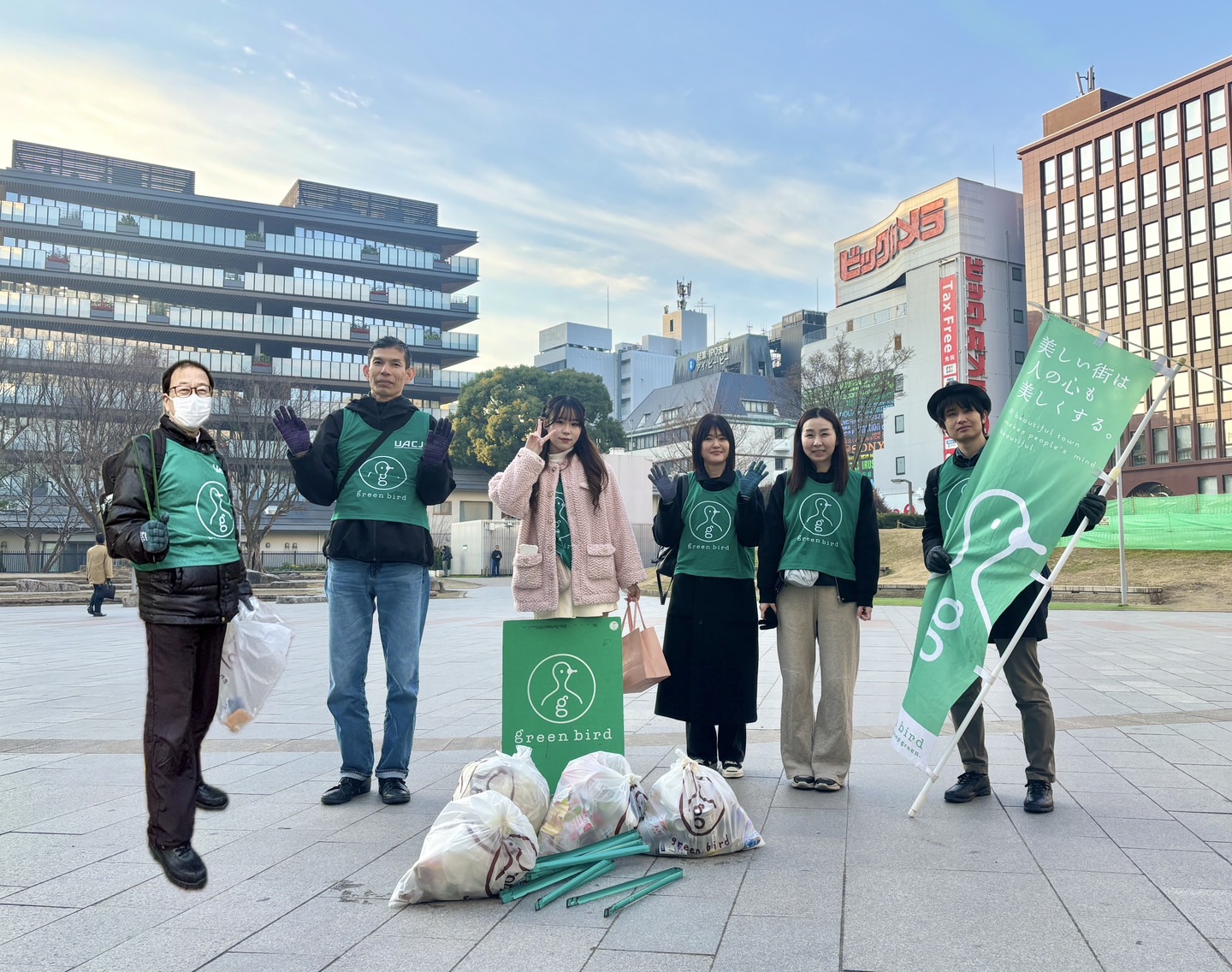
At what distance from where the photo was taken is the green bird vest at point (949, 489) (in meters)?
4.72

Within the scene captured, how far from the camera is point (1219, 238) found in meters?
46.2

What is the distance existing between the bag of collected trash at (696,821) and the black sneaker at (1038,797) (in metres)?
1.39

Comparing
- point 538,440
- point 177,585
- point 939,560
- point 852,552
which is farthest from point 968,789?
point 177,585

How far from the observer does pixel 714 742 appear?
4941 mm

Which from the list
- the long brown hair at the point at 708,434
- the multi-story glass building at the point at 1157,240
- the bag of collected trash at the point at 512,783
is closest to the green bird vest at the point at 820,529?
the long brown hair at the point at 708,434

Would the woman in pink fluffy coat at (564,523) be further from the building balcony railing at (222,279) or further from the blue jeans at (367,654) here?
the building balcony railing at (222,279)

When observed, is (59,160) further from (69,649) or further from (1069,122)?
(1069,122)

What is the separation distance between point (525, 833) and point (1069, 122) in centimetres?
6306

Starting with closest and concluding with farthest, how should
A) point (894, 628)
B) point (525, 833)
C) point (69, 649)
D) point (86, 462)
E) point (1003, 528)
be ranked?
point (525, 833), point (1003, 528), point (69, 649), point (894, 628), point (86, 462)

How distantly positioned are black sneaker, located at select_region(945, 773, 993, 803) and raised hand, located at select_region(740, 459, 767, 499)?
1716 mm

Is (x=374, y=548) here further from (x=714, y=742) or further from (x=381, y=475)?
(x=714, y=742)

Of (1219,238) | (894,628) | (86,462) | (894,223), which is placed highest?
(894,223)

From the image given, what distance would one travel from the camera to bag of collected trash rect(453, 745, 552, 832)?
3611 millimetres

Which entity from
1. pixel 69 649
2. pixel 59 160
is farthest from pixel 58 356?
pixel 59 160
